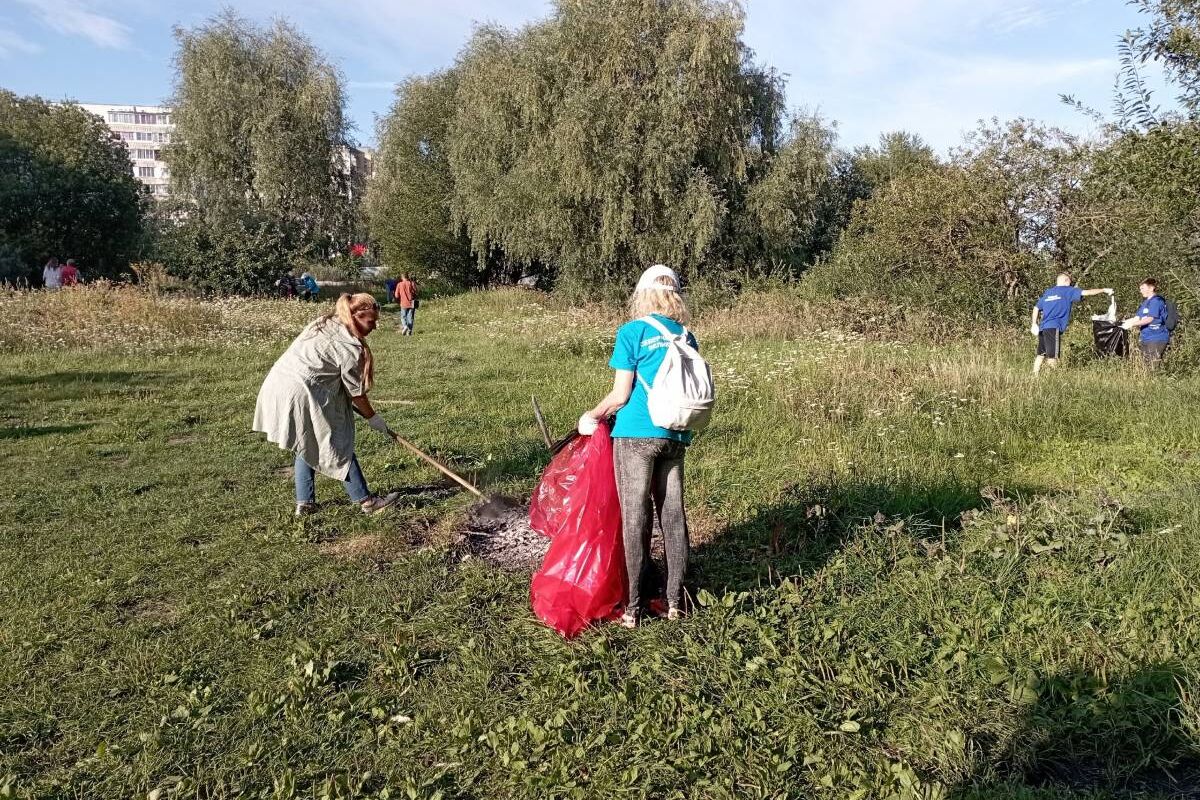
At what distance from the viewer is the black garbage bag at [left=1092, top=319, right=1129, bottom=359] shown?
397 inches

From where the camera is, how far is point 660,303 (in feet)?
11.2

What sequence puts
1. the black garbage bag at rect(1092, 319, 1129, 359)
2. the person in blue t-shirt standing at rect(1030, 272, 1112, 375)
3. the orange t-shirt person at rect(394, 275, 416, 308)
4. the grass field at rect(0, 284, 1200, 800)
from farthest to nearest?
the orange t-shirt person at rect(394, 275, 416, 308) → the black garbage bag at rect(1092, 319, 1129, 359) → the person in blue t-shirt standing at rect(1030, 272, 1112, 375) → the grass field at rect(0, 284, 1200, 800)

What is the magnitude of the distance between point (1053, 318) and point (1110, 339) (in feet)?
2.73

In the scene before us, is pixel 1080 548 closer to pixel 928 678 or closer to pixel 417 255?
pixel 928 678

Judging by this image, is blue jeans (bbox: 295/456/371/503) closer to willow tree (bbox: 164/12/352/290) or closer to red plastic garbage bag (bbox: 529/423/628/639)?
red plastic garbage bag (bbox: 529/423/628/639)

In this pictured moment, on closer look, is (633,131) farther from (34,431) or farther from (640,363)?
(640,363)

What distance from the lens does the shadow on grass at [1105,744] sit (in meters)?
2.47

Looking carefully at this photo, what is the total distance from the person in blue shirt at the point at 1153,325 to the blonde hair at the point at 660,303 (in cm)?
815

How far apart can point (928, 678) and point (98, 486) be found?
19.7 ft

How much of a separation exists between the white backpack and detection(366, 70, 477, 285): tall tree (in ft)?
83.6

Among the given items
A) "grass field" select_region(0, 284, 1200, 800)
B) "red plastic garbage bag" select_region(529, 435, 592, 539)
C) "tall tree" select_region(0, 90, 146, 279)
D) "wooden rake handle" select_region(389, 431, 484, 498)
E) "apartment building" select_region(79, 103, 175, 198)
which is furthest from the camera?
"apartment building" select_region(79, 103, 175, 198)

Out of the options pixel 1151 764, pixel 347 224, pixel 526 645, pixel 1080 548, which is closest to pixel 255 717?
pixel 526 645

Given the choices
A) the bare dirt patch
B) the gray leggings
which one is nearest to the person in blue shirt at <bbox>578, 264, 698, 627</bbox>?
the gray leggings

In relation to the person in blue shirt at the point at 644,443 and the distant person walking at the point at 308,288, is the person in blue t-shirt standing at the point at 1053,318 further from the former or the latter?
the distant person walking at the point at 308,288
